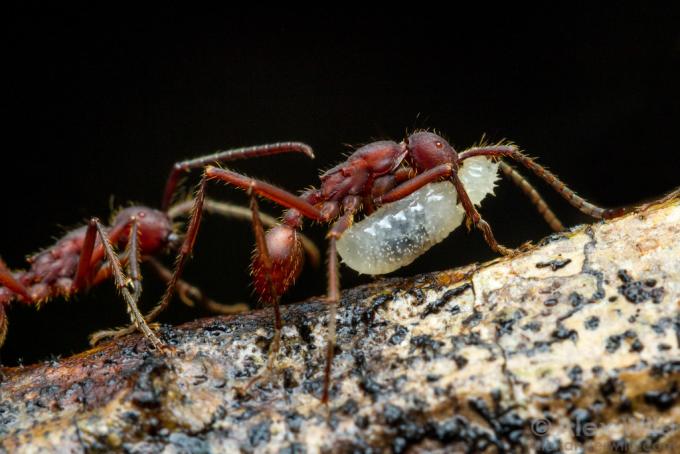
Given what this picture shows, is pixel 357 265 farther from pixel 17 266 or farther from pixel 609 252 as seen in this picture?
pixel 17 266

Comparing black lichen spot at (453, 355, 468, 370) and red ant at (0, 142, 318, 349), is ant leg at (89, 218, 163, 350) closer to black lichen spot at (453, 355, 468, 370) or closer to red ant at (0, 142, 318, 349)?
red ant at (0, 142, 318, 349)

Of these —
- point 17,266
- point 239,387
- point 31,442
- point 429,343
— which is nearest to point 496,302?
point 429,343

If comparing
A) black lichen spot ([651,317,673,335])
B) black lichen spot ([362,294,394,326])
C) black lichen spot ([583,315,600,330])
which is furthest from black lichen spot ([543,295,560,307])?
black lichen spot ([362,294,394,326])

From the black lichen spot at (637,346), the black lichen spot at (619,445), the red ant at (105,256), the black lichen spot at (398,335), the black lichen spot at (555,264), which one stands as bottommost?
the black lichen spot at (619,445)

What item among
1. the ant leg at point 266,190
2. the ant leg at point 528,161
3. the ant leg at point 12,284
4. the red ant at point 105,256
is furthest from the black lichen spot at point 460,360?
the ant leg at point 12,284

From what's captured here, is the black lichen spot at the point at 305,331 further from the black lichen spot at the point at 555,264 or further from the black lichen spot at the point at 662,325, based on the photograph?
the black lichen spot at the point at 662,325

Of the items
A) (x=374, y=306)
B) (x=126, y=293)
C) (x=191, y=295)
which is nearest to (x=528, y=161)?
(x=374, y=306)

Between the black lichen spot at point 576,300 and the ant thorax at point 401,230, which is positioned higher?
the ant thorax at point 401,230
